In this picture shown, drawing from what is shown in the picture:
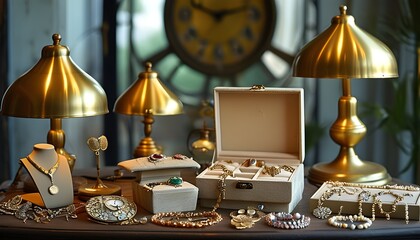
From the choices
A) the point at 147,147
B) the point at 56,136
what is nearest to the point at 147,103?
the point at 147,147

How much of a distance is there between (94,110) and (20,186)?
14.4 inches

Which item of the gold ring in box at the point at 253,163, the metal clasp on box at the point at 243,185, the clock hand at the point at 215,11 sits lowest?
the metal clasp on box at the point at 243,185

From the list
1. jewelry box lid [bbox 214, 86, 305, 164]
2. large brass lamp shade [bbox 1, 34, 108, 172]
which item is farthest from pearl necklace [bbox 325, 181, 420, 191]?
large brass lamp shade [bbox 1, 34, 108, 172]

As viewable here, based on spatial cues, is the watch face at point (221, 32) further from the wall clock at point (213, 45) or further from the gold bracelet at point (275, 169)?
the gold bracelet at point (275, 169)

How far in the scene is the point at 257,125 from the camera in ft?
5.86

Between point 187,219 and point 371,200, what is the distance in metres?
0.42

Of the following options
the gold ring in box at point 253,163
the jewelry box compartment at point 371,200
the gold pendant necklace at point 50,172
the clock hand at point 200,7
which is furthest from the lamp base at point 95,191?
the clock hand at point 200,7

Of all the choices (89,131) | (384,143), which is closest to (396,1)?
(384,143)

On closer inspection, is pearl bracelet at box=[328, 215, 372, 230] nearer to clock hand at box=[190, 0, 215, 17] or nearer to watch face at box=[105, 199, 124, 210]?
watch face at box=[105, 199, 124, 210]

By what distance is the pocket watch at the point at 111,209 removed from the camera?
150 centimetres

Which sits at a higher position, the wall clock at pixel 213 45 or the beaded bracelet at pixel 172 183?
the wall clock at pixel 213 45

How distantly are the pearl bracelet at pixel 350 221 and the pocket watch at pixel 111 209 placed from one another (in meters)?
0.44

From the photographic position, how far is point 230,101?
1784 mm

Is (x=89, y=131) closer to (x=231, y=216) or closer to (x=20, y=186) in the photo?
(x=20, y=186)
